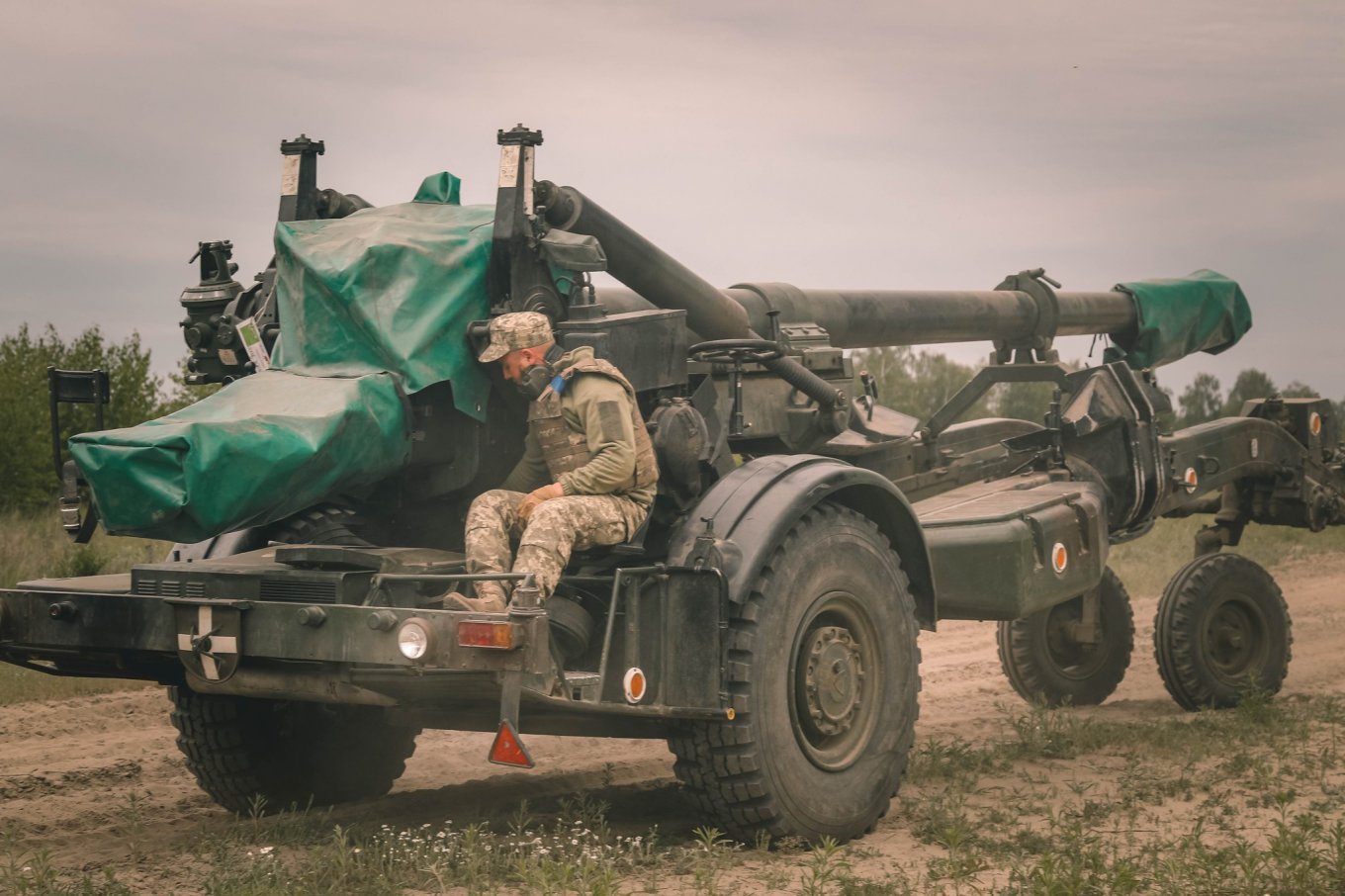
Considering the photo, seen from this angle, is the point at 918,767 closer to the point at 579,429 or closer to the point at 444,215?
the point at 579,429

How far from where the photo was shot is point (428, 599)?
20.4 ft

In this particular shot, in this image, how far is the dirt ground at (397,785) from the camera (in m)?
7.51

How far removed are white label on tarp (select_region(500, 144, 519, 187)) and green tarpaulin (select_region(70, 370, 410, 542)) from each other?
3.05 ft

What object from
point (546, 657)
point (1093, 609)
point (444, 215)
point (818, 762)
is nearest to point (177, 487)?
point (546, 657)

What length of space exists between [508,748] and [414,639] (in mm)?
472

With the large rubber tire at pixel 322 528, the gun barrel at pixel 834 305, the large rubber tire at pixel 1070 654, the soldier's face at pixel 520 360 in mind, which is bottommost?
the large rubber tire at pixel 1070 654

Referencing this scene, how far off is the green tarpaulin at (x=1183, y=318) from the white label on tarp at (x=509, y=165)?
240 inches

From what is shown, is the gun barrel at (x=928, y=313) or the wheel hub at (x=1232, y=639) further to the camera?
the wheel hub at (x=1232, y=639)

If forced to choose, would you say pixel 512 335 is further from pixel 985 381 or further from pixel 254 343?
pixel 985 381

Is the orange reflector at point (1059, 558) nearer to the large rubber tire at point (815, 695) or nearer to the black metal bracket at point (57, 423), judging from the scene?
the large rubber tire at point (815, 695)

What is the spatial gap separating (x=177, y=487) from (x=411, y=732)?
2.79 metres

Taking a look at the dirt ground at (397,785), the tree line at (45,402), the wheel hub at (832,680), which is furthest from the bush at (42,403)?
the wheel hub at (832,680)

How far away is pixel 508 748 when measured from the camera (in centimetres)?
570

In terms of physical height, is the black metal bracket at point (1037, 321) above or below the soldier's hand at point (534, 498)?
above
